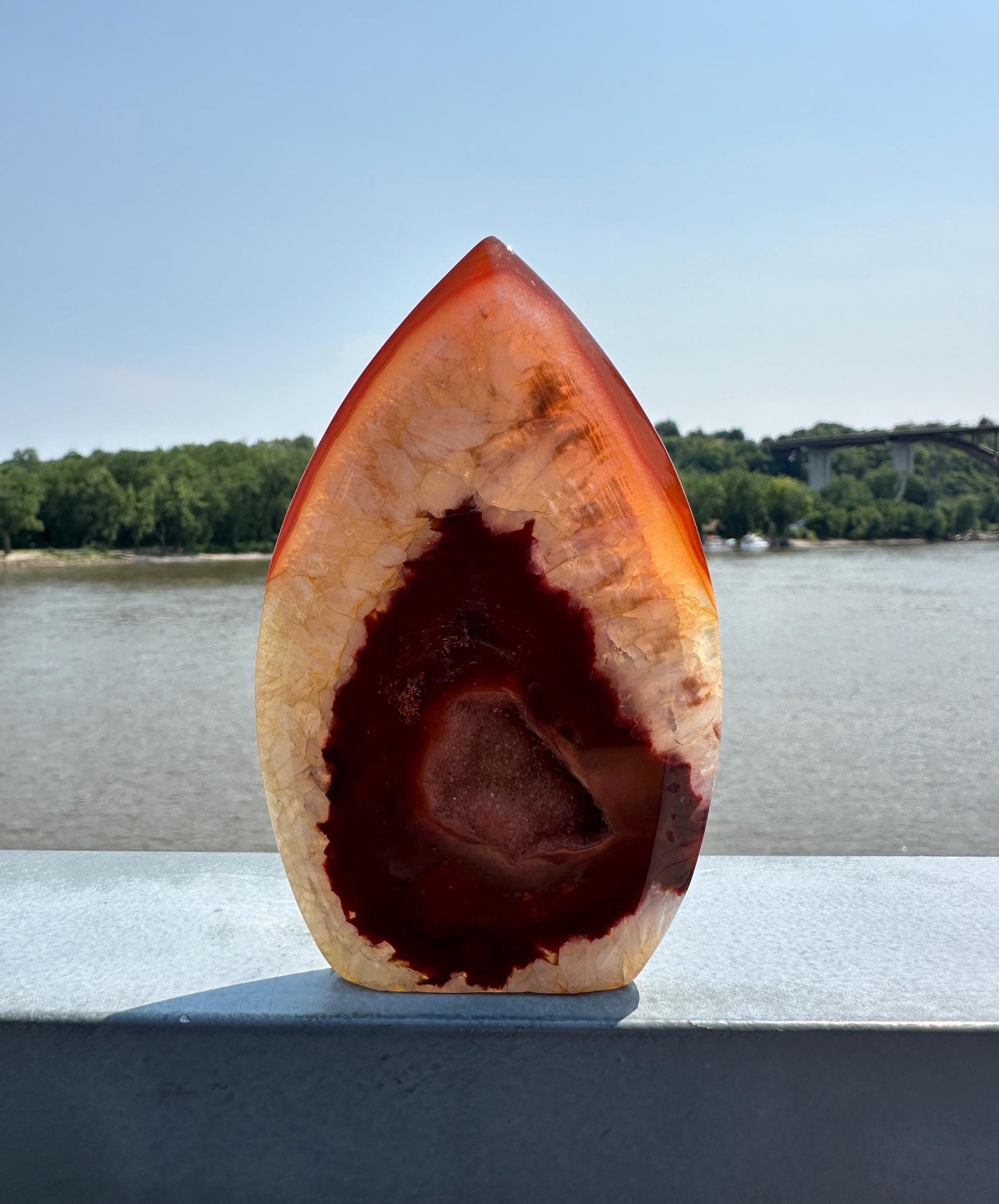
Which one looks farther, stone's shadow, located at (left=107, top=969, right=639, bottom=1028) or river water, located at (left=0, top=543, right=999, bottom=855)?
river water, located at (left=0, top=543, right=999, bottom=855)

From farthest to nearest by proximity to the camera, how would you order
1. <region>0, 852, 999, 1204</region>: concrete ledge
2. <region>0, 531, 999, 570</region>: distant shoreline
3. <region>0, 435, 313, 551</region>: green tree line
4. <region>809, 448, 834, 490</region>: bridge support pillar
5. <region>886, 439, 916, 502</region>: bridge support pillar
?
<region>809, 448, 834, 490</region>: bridge support pillar
<region>886, 439, 916, 502</region>: bridge support pillar
<region>0, 435, 313, 551</region>: green tree line
<region>0, 531, 999, 570</region>: distant shoreline
<region>0, 852, 999, 1204</region>: concrete ledge

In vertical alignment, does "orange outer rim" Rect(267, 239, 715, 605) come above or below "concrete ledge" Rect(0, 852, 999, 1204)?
above

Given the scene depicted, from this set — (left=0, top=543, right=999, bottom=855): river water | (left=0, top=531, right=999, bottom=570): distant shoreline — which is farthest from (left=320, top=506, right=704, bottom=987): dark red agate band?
(left=0, top=531, right=999, bottom=570): distant shoreline

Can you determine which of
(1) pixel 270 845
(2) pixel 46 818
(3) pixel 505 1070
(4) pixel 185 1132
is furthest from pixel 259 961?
(2) pixel 46 818

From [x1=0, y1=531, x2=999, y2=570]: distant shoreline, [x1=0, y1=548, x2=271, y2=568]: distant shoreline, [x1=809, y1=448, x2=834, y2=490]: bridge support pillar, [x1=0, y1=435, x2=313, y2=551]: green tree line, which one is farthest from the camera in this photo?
[x1=809, y1=448, x2=834, y2=490]: bridge support pillar

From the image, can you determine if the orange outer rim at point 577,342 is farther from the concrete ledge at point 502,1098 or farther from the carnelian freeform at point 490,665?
the concrete ledge at point 502,1098

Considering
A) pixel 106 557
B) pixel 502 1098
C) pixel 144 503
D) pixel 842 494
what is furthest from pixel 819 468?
pixel 502 1098

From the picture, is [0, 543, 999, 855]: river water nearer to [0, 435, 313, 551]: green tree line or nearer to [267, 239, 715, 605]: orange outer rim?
[267, 239, 715, 605]: orange outer rim

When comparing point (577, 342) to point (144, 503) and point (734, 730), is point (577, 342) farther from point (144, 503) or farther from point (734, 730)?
point (144, 503)
